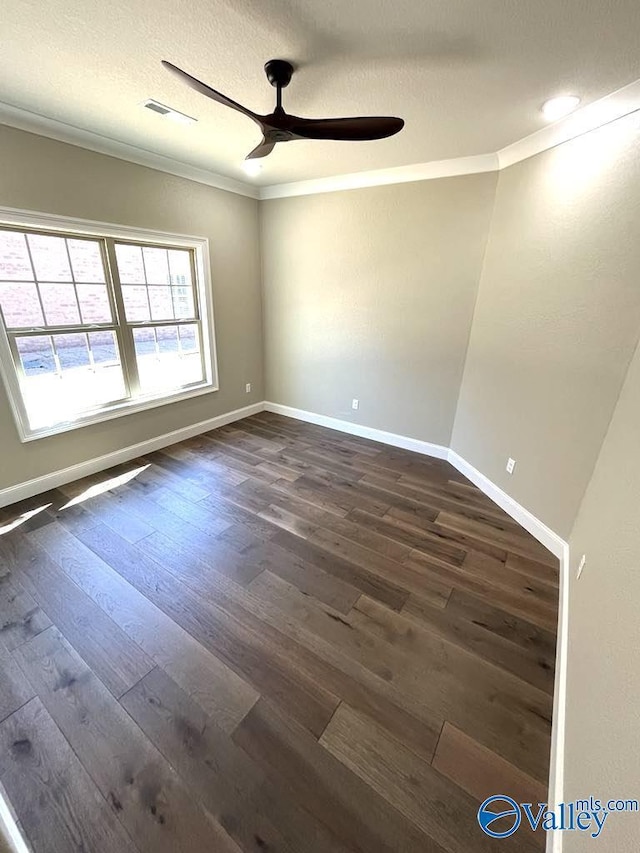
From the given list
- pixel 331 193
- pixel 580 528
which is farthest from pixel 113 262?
pixel 580 528

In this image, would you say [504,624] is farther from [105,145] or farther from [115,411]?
[105,145]

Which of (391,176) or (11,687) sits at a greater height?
(391,176)

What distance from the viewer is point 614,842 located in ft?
2.36

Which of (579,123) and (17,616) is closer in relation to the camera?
(17,616)

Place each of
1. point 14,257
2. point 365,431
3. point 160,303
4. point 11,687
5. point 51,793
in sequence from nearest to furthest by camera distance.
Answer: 1. point 51,793
2. point 11,687
3. point 14,257
4. point 160,303
5. point 365,431

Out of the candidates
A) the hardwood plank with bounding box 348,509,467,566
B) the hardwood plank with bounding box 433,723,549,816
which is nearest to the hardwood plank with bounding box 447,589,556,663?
the hardwood plank with bounding box 348,509,467,566

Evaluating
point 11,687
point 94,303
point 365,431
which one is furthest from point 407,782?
point 94,303

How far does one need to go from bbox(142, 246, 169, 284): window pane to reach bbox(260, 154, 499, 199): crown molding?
1.49 m

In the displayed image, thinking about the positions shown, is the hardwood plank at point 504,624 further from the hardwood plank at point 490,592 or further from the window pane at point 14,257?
the window pane at point 14,257

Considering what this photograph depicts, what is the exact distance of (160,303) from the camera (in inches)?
132

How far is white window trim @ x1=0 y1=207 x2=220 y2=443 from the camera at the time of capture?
93.7 inches

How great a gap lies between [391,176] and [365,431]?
2.52 meters

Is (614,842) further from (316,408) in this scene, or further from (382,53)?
(316,408)

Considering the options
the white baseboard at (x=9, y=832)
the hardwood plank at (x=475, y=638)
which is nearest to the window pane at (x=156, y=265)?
the hardwood plank at (x=475, y=638)
